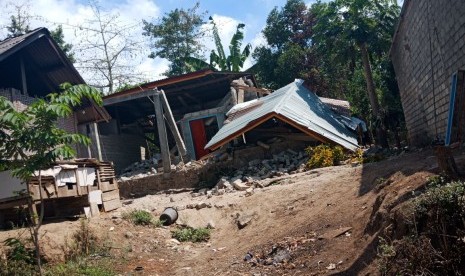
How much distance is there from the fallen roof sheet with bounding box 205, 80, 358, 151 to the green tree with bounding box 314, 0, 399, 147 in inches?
100

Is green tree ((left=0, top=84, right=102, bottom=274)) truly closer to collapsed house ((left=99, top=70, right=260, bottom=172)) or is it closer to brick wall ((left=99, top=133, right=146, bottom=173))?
collapsed house ((left=99, top=70, right=260, bottom=172))

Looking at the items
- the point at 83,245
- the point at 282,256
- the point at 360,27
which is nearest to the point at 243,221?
the point at 282,256

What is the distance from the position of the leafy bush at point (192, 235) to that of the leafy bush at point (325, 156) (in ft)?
14.6

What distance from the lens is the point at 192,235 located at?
326 inches

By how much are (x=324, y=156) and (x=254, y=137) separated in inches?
137

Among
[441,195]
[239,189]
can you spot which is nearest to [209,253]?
[239,189]

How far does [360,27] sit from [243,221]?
11.0 metres

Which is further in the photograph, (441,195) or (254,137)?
(254,137)

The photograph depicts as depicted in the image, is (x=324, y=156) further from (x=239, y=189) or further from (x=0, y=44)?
(x=0, y=44)

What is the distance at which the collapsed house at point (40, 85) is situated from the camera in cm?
795

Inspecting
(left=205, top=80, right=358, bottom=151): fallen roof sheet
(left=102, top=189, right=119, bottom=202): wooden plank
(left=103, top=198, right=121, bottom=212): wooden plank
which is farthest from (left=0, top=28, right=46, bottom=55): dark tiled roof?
(left=205, top=80, right=358, bottom=151): fallen roof sheet

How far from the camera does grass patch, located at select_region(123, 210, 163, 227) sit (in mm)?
8617

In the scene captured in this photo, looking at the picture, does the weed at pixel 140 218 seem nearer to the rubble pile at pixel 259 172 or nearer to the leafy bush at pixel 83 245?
the leafy bush at pixel 83 245

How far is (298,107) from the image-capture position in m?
14.0
